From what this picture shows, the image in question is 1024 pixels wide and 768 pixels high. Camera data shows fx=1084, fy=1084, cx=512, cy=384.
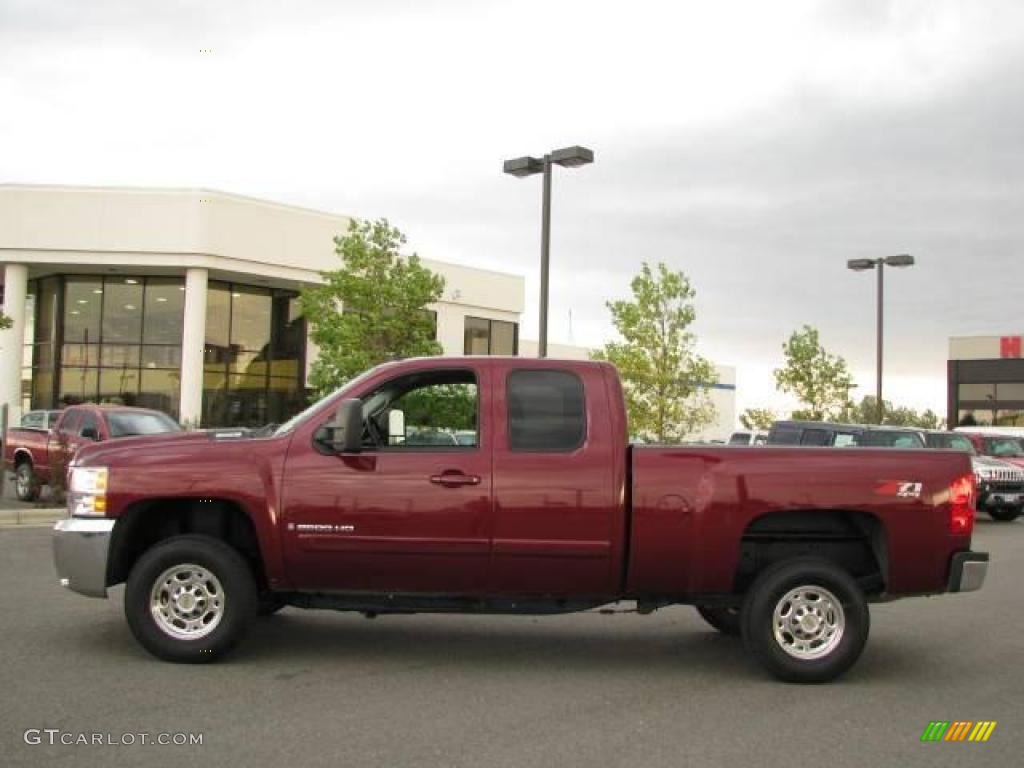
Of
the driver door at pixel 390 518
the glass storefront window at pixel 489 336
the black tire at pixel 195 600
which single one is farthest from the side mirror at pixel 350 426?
the glass storefront window at pixel 489 336

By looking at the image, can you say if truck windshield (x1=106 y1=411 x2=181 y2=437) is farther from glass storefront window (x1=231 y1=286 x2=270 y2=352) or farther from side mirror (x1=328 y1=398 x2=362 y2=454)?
glass storefront window (x1=231 y1=286 x2=270 y2=352)

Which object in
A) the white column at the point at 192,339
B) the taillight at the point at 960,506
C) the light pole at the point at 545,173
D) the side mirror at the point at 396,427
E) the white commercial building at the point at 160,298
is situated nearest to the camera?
the taillight at the point at 960,506

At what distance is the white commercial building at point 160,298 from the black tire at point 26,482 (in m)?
12.8

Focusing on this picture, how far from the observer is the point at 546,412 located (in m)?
6.96

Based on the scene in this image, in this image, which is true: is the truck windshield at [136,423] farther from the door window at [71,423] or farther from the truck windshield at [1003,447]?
the truck windshield at [1003,447]

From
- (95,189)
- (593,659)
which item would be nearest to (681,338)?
(95,189)

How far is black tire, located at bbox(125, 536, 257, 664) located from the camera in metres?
6.75

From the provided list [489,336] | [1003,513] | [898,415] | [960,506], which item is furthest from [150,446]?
[898,415]

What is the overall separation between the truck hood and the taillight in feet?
14.5

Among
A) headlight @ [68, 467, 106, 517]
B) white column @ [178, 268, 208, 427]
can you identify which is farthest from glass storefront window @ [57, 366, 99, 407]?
headlight @ [68, 467, 106, 517]

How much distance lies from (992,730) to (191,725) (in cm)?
422

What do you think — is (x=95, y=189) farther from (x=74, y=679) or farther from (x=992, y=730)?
(x=992, y=730)

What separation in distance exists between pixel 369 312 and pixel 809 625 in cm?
1902

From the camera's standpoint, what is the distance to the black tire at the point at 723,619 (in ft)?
27.1
